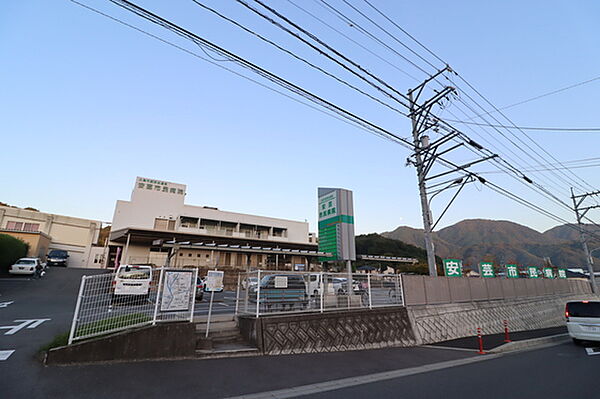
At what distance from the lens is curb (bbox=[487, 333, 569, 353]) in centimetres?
881

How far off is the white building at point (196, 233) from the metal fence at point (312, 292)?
2055cm

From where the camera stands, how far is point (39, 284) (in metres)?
18.3

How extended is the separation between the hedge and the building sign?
25.5 meters

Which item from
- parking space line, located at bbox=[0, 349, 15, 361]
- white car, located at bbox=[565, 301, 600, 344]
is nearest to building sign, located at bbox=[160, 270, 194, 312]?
parking space line, located at bbox=[0, 349, 15, 361]

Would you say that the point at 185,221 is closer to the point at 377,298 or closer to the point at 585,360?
the point at 377,298

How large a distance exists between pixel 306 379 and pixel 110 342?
3960mm

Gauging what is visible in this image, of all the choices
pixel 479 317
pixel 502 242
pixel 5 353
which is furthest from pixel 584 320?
pixel 502 242

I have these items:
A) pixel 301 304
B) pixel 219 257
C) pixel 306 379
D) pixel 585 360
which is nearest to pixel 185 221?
pixel 219 257

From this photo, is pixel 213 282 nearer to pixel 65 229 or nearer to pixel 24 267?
pixel 24 267

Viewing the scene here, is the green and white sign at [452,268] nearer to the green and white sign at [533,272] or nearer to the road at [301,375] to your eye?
the road at [301,375]

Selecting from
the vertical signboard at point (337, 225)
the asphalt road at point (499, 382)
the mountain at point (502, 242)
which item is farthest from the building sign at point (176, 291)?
the mountain at point (502, 242)

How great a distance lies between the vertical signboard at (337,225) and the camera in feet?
33.4

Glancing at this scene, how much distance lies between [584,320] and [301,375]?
422 inches

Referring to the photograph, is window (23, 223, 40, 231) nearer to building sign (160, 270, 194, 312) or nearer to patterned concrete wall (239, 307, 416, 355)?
building sign (160, 270, 194, 312)
